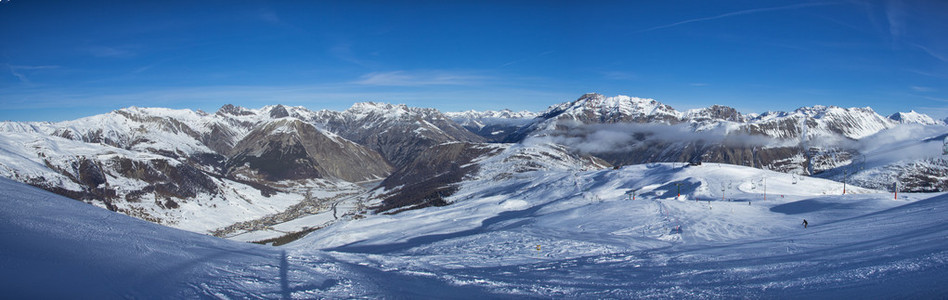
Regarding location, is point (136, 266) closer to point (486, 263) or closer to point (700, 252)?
point (486, 263)

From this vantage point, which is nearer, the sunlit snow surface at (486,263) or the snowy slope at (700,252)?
the sunlit snow surface at (486,263)

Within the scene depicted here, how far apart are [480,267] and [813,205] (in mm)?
43758

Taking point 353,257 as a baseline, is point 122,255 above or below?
above

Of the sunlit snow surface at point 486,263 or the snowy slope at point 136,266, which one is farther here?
the sunlit snow surface at point 486,263

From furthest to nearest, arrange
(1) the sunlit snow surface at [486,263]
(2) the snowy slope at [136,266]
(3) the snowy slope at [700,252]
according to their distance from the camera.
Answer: (3) the snowy slope at [700,252] < (1) the sunlit snow surface at [486,263] < (2) the snowy slope at [136,266]

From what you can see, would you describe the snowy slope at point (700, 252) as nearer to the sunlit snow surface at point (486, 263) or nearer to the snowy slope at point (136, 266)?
the sunlit snow surface at point (486, 263)

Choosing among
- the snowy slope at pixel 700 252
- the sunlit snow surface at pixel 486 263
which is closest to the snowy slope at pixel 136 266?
the sunlit snow surface at pixel 486 263

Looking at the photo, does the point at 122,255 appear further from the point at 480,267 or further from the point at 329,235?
the point at 329,235

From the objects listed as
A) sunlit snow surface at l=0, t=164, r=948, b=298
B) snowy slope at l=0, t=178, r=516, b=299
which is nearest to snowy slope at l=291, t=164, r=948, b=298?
sunlit snow surface at l=0, t=164, r=948, b=298

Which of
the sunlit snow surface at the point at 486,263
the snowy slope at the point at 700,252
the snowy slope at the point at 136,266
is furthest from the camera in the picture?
the snowy slope at the point at 700,252

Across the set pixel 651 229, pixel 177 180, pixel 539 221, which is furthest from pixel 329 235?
pixel 177 180

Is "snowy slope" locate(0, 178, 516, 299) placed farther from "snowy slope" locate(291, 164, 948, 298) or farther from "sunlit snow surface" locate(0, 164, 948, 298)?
"snowy slope" locate(291, 164, 948, 298)

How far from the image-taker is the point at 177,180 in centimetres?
15238

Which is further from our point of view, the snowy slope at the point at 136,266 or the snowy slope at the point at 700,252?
the snowy slope at the point at 700,252
